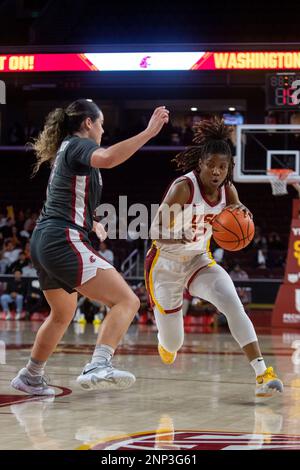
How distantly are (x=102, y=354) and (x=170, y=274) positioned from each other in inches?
50.5

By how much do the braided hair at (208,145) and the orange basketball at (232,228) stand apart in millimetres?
332

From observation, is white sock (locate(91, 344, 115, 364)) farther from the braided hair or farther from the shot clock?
the shot clock

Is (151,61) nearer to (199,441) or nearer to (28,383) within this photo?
(28,383)

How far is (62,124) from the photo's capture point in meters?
5.41

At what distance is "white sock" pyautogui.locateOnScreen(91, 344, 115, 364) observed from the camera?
493 cm

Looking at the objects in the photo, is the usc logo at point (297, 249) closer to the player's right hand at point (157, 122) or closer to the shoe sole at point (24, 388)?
the shoe sole at point (24, 388)

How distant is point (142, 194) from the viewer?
22531 millimetres

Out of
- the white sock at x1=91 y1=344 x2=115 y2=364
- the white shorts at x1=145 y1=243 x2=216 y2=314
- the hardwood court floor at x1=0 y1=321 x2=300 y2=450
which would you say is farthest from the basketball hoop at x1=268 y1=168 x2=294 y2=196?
the white sock at x1=91 y1=344 x2=115 y2=364

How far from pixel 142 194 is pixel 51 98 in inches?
192

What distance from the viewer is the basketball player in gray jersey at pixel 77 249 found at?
494cm

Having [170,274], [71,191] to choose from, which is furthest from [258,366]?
[71,191]

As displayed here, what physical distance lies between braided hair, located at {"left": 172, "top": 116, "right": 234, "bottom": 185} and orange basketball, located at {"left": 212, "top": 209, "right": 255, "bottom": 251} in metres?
0.33

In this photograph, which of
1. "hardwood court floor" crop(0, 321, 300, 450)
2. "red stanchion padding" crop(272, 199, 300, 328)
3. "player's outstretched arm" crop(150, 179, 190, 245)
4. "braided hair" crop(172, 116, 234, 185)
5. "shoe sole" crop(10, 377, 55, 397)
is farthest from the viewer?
"red stanchion padding" crop(272, 199, 300, 328)

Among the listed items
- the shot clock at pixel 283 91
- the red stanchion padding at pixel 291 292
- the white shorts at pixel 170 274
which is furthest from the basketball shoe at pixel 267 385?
the shot clock at pixel 283 91
